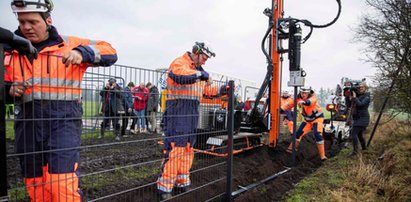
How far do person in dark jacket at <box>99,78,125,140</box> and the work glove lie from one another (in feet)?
1.64

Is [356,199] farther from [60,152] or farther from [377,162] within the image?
[60,152]

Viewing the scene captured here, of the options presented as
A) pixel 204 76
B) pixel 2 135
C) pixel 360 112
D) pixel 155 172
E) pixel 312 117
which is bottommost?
pixel 155 172

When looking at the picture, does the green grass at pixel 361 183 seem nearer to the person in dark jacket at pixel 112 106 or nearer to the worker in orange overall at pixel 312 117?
the worker in orange overall at pixel 312 117

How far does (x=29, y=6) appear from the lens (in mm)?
1858

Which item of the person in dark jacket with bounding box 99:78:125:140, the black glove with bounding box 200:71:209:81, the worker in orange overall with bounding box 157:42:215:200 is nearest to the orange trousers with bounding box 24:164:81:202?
the person in dark jacket with bounding box 99:78:125:140

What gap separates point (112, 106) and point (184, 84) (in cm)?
125

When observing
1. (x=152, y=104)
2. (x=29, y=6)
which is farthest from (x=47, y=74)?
(x=152, y=104)

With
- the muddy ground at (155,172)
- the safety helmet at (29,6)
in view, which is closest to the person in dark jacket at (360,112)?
the muddy ground at (155,172)

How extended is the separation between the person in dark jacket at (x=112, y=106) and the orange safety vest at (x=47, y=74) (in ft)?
0.65

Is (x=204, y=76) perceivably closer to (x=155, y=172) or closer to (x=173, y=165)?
(x=173, y=165)

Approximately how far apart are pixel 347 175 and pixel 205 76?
3.49 metres

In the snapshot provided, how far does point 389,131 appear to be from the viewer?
9.47 m

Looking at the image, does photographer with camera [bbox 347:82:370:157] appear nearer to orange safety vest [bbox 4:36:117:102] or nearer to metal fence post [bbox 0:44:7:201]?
orange safety vest [bbox 4:36:117:102]

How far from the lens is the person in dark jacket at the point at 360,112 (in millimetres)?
6949
